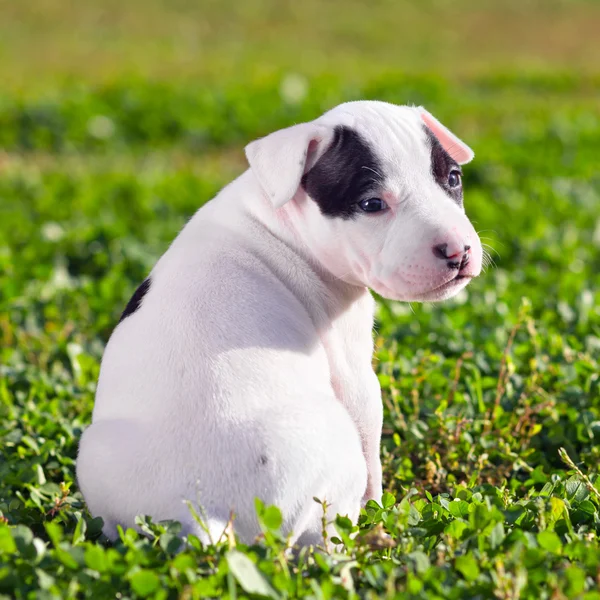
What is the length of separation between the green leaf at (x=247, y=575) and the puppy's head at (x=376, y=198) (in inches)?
40.8

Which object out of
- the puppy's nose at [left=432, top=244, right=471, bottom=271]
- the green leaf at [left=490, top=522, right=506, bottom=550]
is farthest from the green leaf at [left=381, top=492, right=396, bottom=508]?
the puppy's nose at [left=432, top=244, right=471, bottom=271]

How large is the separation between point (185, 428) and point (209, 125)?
10296 millimetres

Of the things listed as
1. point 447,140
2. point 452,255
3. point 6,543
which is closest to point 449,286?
point 452,255

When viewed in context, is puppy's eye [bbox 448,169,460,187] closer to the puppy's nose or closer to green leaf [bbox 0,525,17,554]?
the puppy's nose

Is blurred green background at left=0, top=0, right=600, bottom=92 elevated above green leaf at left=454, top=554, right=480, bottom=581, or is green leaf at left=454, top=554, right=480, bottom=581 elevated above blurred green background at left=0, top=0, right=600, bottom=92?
green leaf at left=454, top=554, right=480, bottom=581

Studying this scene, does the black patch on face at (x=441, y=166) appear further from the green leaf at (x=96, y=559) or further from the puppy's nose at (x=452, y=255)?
the green leaf at (x=96, y=559)

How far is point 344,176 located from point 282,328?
0.55 m

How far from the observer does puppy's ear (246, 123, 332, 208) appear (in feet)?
10.5

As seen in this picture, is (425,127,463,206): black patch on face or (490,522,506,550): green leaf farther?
(425,127,463,206): black patch on face

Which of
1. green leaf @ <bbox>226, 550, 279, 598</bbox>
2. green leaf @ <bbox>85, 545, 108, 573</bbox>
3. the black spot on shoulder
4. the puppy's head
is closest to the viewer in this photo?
green leaf @ <bbox>226, 550, 279, 598</bbox>

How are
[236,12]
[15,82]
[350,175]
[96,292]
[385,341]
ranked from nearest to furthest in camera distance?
[350,175] < [385,341] < [96,292] < [15,82] < [236,12]

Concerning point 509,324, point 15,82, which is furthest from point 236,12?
point 509,324

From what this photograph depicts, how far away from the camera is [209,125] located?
12.8 metres

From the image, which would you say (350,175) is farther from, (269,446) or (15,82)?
(15,82)
